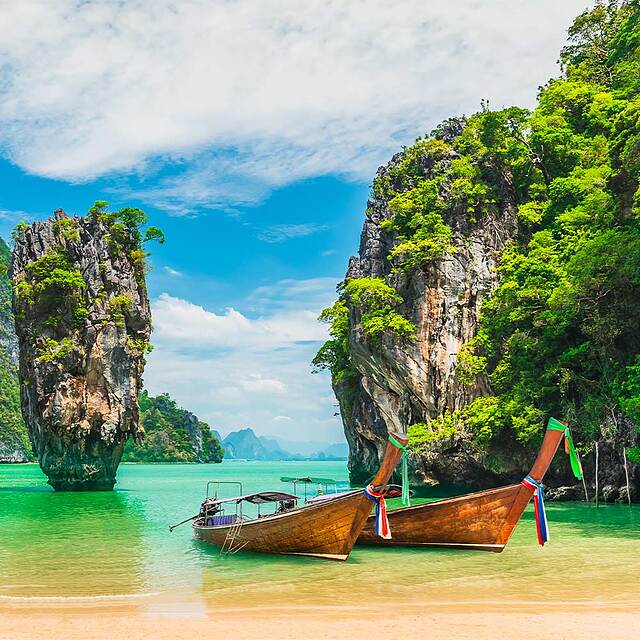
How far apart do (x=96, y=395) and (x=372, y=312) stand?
15.3 m

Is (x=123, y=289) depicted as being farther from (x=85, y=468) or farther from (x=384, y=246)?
(x=384, y=246)

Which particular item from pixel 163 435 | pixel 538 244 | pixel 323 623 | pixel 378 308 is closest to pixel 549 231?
pixel 538 244

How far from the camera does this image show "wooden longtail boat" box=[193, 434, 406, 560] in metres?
12.5

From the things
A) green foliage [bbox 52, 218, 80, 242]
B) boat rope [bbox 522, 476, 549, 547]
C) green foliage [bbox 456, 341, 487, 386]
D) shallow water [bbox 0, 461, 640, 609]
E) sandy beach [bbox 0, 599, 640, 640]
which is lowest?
shallow water [bbox 0, 461, 640, 609]

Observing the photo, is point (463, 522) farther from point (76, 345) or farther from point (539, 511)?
point (76, 345)

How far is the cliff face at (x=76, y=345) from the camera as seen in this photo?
3428cm

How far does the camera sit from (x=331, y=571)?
39.4 ft

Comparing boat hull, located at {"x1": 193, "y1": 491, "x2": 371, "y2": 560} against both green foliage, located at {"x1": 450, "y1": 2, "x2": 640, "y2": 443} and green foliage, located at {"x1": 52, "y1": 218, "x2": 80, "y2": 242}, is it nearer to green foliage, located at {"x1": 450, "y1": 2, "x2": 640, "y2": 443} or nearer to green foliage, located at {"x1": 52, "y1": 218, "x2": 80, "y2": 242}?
green foliage, located at {"x1": 450, "y1": 2, "x2": 640, "y2": 443}

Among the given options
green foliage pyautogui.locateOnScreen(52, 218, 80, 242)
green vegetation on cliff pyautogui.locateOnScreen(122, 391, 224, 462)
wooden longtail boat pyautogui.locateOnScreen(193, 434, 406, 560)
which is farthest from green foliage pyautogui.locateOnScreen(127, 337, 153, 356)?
green vegetation on cliff pyautogui.locateOnScreen(122, 391, 224, 462)

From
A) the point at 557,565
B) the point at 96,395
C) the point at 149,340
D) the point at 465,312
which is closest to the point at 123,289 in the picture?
the point at 149,340

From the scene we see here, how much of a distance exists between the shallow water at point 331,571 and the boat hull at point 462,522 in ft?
0.90

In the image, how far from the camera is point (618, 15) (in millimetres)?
34625

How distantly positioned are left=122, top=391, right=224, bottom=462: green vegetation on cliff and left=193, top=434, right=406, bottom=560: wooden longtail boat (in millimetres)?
92040

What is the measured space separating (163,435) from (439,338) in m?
85.6
